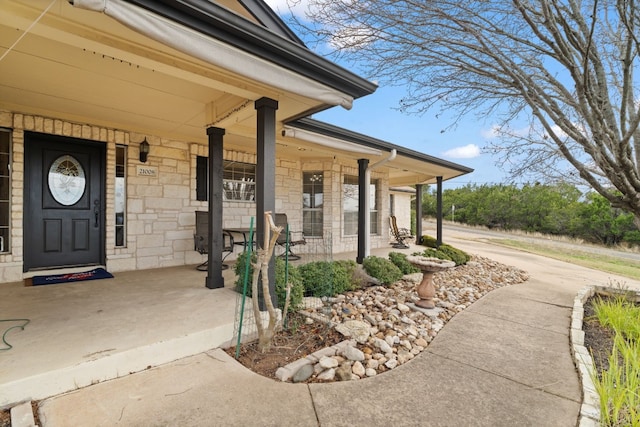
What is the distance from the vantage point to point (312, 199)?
779cm

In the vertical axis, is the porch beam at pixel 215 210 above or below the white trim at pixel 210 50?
below

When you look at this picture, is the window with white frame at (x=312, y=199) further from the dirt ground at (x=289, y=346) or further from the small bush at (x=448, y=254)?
the dirt ground at (x=289, y=346)

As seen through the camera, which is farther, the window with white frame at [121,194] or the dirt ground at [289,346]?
the window with white frame at [121,194]

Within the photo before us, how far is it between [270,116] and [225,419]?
2.68 m

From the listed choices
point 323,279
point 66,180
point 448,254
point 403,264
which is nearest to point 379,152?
point 403,264

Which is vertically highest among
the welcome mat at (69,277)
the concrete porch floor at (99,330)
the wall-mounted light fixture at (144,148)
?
the wall-mounted light fixture at (144,148)

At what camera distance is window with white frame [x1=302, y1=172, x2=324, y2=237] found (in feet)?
25.5

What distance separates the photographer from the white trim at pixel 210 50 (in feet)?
5.55

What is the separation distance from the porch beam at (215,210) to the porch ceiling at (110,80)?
0.82 feet

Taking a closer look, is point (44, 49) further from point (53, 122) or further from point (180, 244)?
point (180, 244)

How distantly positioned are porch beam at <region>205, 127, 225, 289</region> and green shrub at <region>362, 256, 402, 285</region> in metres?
2.51

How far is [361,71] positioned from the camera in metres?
3.92

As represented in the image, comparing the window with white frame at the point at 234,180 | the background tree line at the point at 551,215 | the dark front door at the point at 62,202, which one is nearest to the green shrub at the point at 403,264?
the window with white frame at the point at 234,180

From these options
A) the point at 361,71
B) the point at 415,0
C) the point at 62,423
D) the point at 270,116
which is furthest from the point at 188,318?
the point at 415,0
